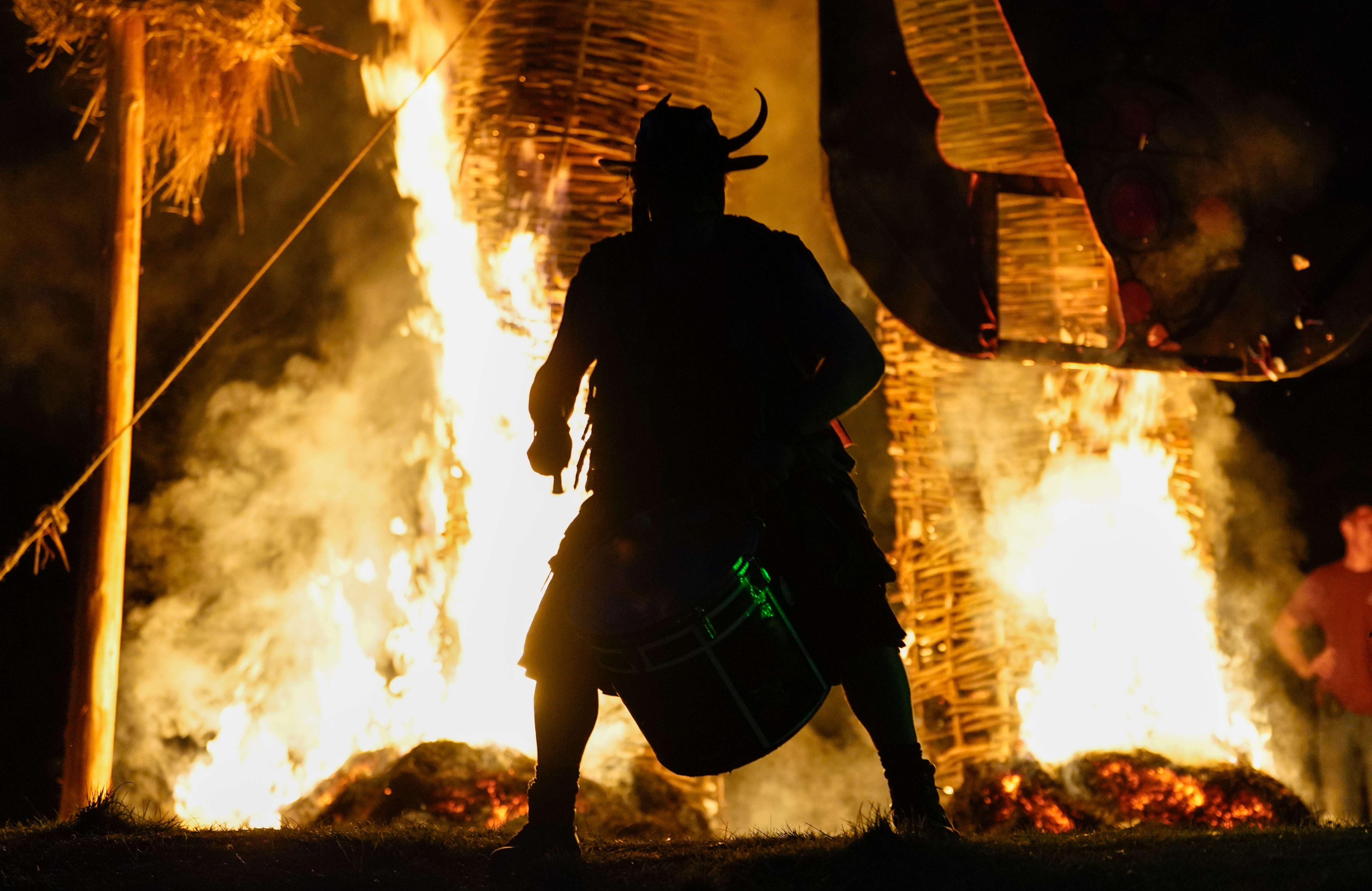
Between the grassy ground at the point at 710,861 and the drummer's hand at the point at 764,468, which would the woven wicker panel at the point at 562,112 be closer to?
the drummer's hand at the point at 764,468

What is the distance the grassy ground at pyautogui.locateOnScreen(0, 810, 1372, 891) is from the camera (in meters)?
2.18

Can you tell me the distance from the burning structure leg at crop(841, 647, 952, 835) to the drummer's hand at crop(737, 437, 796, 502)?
470 mm

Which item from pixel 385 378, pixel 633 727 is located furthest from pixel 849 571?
pixel 385 378

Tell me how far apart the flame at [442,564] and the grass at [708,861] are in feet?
6.43

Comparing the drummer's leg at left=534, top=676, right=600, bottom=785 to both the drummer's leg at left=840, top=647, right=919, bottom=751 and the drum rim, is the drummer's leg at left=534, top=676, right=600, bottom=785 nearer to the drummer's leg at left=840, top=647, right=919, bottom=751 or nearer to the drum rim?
the drum rim

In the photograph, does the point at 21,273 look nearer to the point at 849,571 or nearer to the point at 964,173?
the point at 964,173

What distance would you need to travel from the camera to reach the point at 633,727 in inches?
186

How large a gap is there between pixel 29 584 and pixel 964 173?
4726 millimetres

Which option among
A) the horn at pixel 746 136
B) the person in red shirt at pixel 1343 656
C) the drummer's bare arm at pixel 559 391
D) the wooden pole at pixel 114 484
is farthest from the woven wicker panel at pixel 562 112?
the person in red shirt at pixel 1343 656

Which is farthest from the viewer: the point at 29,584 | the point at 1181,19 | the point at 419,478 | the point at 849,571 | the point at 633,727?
the point at 419,478

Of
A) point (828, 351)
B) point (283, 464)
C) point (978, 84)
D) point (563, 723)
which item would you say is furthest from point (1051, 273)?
point (283, 464)

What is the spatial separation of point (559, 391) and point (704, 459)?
0.41m

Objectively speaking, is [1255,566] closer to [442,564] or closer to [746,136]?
[442,564]

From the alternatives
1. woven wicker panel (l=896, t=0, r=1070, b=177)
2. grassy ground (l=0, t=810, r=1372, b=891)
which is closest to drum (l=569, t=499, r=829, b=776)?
grassy ground (l=0, t=810, r=1372, b=891)
